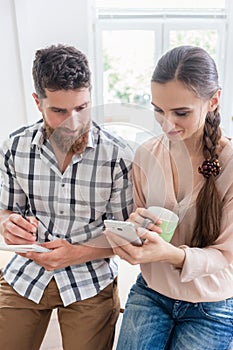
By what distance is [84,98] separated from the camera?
0.88 meters

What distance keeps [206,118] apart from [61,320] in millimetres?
590

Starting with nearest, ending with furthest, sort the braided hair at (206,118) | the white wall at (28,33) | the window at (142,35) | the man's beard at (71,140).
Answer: the braided hair at (206,118)
the man's beard at (71,140)
the white wall at (28,33)
the window at (142,35)

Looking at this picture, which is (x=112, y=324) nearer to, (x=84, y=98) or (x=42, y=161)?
(x=42, y=161)

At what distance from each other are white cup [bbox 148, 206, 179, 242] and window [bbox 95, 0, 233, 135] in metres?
0.91

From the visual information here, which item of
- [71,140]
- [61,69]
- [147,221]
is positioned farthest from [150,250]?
[61,69]

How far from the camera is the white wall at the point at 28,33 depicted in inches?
61.6

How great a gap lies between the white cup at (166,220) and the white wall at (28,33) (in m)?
1.01

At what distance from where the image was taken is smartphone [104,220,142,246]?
79cm

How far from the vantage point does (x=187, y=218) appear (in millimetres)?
882

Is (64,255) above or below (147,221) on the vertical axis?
below

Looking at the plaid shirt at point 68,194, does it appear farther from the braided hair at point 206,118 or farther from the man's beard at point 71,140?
the braided hair at point 206,118

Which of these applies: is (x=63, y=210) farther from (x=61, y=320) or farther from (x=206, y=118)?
(x=206, y=118)

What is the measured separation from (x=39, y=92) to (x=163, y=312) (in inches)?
22.7

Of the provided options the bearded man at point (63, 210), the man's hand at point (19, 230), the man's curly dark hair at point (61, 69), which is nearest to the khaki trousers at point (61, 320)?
the bearded man at point (63, 210)
